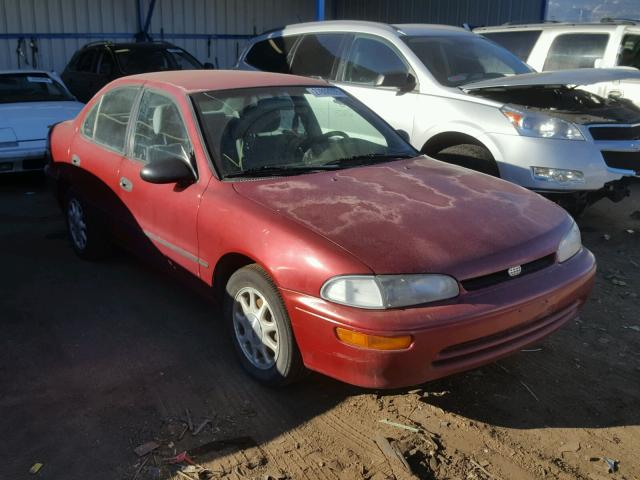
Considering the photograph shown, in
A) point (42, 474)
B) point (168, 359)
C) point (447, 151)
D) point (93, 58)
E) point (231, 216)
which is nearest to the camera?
point (42, 474)

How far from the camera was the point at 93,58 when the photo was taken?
→ 36.6ft

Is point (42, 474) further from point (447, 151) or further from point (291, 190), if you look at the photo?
point (447, 151)

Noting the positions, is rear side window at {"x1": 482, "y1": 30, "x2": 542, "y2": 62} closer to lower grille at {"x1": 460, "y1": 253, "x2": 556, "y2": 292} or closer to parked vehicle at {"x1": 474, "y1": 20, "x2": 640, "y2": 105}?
parked vehicle at {"x1": 474, "y1": 20, "x2": 640, "y2": 105}

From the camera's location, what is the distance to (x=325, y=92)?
451 cm

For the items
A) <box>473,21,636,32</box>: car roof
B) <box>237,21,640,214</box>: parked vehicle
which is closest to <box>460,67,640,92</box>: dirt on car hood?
<box>237,21,640,214</box>: parked vehicle

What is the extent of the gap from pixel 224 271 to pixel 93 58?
353 inches

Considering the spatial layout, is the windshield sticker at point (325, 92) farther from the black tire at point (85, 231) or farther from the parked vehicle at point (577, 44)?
the parked vehicle at point (577, 44)

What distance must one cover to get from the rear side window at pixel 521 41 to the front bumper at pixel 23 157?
20.0 ft

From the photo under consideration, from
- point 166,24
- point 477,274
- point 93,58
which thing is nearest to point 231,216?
point 477,274

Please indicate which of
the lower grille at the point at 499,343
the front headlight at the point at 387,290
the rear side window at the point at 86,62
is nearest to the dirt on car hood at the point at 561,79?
the lower grille at the point at 499,343

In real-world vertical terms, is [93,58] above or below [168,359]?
above

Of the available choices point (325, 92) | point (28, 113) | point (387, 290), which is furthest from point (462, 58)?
point (28, 113)

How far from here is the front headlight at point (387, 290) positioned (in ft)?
9.07

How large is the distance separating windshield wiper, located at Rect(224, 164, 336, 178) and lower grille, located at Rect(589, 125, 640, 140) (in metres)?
3.20
